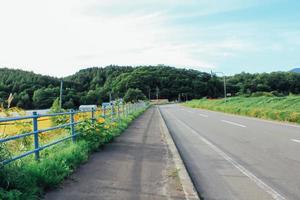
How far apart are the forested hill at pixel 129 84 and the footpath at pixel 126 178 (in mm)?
32907

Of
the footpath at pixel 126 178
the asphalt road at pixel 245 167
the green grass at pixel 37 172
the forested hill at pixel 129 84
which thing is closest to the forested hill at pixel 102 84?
the forested hill at pixel 129 84

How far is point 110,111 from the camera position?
18.1m

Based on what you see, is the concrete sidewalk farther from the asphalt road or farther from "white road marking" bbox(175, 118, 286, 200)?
"white road marking" bbox(175, 118, 286, 200)

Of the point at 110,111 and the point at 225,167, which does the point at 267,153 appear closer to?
the point at 225,167

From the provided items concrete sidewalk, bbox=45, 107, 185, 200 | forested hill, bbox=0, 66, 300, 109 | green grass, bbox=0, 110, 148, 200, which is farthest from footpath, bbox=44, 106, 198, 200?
forested hill, bbox=0, 66, 300, 109

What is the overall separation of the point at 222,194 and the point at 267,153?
4.57m

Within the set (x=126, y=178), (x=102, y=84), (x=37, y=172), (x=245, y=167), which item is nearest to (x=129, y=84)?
(x=102, y=84)

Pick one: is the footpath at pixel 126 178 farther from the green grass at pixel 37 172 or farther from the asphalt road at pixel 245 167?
the asphalt road at pixel 245 167

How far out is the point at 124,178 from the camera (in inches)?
262

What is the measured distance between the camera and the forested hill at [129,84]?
146 ft

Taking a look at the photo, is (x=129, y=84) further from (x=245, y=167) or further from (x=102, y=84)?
(x=245, y=167)

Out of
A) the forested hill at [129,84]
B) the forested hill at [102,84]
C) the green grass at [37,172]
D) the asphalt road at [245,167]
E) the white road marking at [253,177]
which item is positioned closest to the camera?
the green grass at [37,172]

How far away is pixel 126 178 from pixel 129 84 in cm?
10751

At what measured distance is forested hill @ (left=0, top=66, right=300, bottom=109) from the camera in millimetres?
44625
